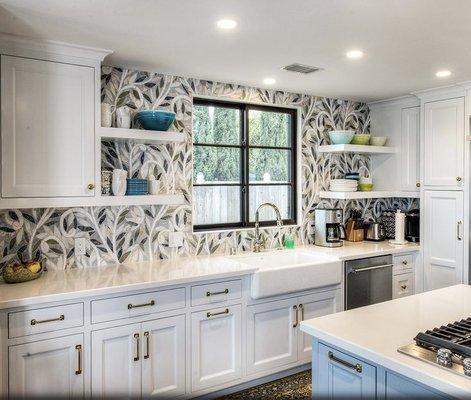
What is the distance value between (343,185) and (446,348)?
9.20 feet

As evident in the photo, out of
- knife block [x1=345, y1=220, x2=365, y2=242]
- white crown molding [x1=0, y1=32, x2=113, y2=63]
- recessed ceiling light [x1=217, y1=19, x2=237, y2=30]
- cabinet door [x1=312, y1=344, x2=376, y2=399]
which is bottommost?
cabinet door [x1=312, y1=344, x2=376, y2=399]

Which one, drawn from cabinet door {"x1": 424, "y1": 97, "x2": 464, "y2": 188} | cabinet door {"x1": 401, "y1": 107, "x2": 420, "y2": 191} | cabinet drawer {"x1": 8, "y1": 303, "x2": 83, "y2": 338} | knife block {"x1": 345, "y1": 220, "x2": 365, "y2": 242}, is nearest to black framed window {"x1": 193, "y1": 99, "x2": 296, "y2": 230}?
knife block {"x1": 345, "y1": 220, "x2": 365, "y2": 242}

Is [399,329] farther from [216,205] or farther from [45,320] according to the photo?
[216,205]

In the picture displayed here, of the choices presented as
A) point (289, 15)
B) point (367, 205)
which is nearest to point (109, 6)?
point (289, 15)

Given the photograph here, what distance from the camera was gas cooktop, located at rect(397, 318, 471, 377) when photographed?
1.42 meters

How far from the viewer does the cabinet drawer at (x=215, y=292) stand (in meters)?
2.84

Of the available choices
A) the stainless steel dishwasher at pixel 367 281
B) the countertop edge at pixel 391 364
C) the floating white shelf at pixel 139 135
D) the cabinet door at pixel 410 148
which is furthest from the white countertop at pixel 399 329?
the cabinet door at pixel 410 148

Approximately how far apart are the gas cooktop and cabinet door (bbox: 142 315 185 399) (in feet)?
5.17

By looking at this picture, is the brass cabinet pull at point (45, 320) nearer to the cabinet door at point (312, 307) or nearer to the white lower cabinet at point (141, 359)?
the white lower cabinet at point (141, 359)

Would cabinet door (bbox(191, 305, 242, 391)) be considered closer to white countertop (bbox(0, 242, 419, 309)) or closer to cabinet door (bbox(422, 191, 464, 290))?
white countertop (bbox(0, 242, 419, 309))

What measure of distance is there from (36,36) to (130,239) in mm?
1513

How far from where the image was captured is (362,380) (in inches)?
64.6

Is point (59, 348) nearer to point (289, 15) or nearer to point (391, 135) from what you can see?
point (289, 15)

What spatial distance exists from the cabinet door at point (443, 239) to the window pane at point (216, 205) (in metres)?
1.82
